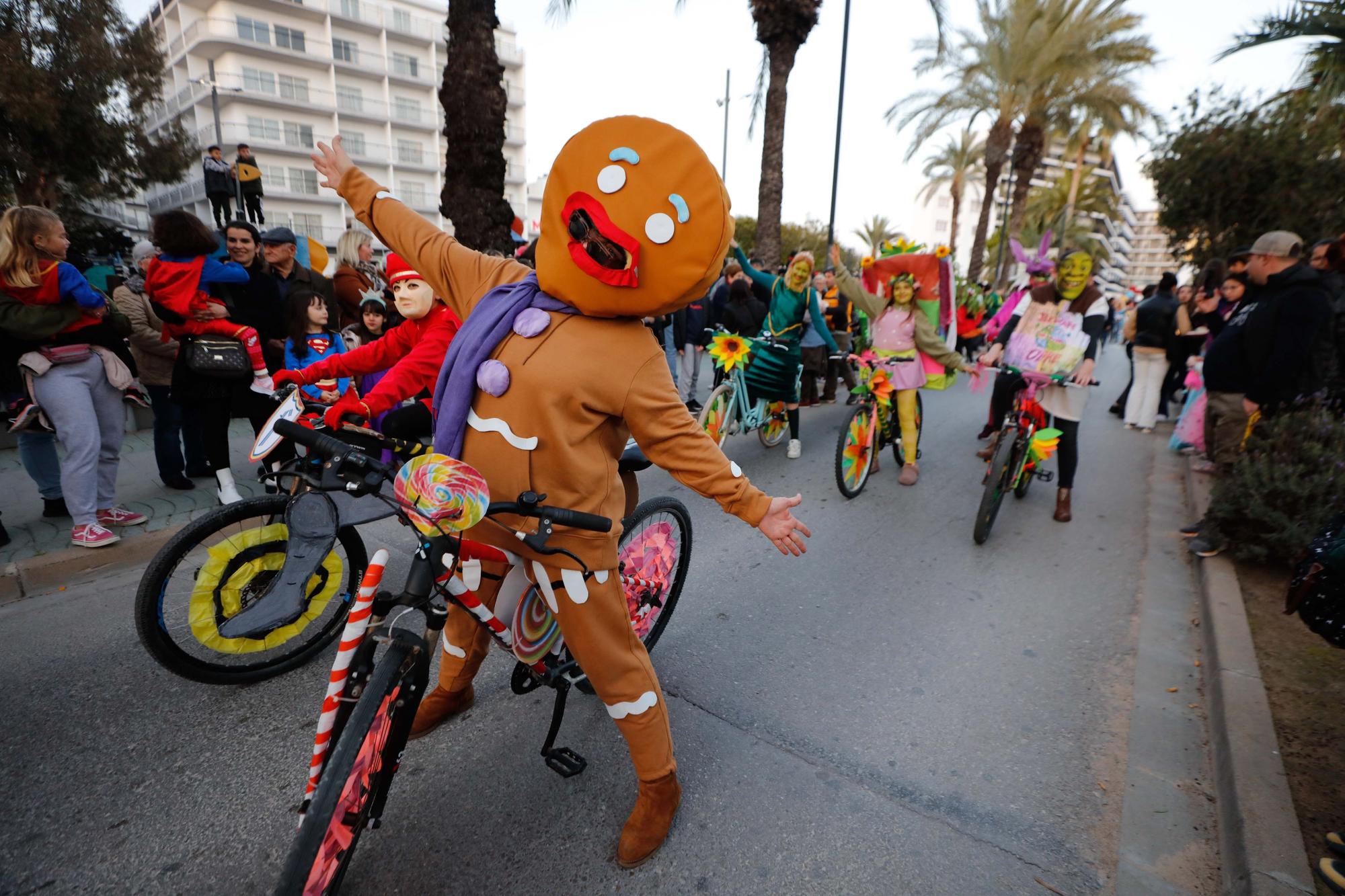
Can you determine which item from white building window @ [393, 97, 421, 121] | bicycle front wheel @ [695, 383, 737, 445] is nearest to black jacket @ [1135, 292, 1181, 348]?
bicycle front wheel @ [695, 383, 737, 445]

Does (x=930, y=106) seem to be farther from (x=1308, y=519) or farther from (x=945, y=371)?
(x=1308, y=519)

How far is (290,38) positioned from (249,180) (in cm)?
4385

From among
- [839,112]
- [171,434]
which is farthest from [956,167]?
[171,434]

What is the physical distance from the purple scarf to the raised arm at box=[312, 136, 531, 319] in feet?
0.77

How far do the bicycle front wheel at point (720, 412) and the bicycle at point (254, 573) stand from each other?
139 inches

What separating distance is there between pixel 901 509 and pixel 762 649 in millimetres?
2683

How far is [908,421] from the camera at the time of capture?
6.20 metres

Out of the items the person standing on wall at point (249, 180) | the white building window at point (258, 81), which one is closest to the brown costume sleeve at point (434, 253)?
the person standing on wall at point (249, 180)

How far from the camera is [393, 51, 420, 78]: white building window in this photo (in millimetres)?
50094

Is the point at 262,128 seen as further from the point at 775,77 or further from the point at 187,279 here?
the point at 187,279

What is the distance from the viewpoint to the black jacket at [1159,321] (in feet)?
27.5

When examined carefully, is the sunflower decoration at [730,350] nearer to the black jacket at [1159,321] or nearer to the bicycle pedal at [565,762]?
the bicycle pedal at [565,762]

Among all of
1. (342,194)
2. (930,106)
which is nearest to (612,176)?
(342,194)

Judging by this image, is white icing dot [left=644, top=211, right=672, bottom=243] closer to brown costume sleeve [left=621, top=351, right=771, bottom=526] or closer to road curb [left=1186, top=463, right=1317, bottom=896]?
brown costume sleeve [left=621, top=351, right=771, bottom=526]
